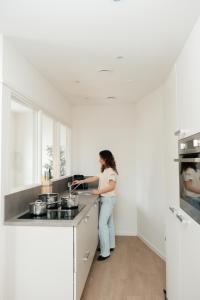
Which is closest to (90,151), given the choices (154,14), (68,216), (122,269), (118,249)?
(118,249)

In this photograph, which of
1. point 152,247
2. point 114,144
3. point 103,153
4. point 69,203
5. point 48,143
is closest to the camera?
point 69,203

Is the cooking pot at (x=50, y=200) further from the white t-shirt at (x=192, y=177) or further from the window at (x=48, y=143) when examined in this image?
the white t-shirt at (x=192, y=177)

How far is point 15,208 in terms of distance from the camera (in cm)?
230

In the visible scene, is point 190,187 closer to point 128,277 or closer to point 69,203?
point 69,203

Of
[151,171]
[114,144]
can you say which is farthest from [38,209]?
[114,144]

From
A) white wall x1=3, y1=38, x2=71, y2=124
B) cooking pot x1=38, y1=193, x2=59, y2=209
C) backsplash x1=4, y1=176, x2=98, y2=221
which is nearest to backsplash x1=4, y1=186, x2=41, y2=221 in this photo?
backsplash x1=4, y1=176, x2=98, y2=221

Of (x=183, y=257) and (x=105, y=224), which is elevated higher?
(x=183, y=257)

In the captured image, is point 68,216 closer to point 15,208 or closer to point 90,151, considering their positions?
point 15,208

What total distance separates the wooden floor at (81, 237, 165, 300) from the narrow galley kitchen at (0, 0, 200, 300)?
0.01 metres

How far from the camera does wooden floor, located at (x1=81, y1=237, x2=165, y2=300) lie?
2.56 meters

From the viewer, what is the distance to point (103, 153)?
355 cm

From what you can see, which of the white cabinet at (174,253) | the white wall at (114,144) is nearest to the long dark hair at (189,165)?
the white cabinet at (174,253)

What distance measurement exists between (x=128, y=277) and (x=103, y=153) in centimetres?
158

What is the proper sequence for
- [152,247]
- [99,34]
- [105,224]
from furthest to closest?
[152,247]
[105,224]
[99,34]
